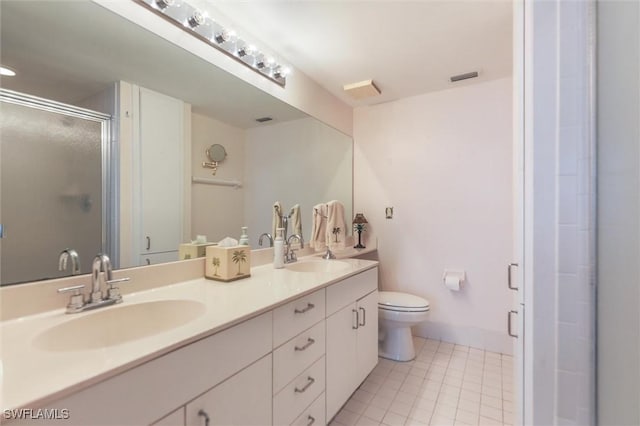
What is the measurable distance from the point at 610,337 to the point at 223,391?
93cm

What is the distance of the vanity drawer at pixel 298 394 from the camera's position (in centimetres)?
109

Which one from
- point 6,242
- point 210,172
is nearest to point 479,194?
point 210,172

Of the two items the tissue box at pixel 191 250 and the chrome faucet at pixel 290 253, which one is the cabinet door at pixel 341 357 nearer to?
the chrome faucet at pixel 290 253

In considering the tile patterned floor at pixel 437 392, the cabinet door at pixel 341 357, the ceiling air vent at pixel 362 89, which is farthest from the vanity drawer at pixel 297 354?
the ceiling air vent at pixel 362 89

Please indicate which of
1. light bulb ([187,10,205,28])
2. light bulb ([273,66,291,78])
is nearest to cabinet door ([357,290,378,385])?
light bulb ([273,66,291,78])

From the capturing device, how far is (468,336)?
2.42 metres

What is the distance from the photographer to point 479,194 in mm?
2367

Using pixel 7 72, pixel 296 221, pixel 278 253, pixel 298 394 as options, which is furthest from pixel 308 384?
pixel 7 72

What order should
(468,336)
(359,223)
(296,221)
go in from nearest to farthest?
1. (296,221)
2. (468,336)
3. (359,223)

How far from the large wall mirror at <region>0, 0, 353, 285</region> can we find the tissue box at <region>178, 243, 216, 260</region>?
3cm

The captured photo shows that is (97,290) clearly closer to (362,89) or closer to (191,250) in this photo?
(191,250)

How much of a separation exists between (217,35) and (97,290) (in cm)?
132

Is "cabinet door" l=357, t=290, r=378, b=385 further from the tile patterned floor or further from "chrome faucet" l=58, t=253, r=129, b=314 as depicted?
"chrome faucet" l=58, t=253, r=129, b=314

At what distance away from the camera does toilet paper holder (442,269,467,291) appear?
91.9 inches
